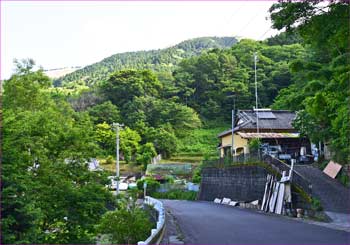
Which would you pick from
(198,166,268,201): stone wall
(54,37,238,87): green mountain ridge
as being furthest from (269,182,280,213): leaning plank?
(54,37,238,87): green mountain ridge

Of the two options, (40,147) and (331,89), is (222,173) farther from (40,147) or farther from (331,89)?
(40,147)

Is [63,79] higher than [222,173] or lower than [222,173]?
higher

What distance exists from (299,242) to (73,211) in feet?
21.6

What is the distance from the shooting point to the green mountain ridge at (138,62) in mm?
102500

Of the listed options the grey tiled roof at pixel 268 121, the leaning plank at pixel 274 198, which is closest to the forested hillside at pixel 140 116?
the grey tiled roof at pixel 268 121

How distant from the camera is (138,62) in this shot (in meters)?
112

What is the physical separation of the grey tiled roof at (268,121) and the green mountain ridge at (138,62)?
60.2 m

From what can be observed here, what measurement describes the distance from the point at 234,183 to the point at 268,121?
10.1 meters

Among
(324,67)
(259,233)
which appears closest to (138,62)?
(324,67)

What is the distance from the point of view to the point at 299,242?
34.1 ft

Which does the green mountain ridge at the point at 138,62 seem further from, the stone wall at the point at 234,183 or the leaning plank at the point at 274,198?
the leaning plank at the point at 274,198

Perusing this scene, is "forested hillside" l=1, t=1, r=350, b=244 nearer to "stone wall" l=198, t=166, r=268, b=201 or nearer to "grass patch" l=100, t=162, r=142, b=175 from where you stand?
"grass patch" l=100, t=162, r=142, b=175

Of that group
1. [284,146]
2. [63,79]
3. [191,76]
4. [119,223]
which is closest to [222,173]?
[284,146]

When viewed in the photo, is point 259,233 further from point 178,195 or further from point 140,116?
point 140,116
